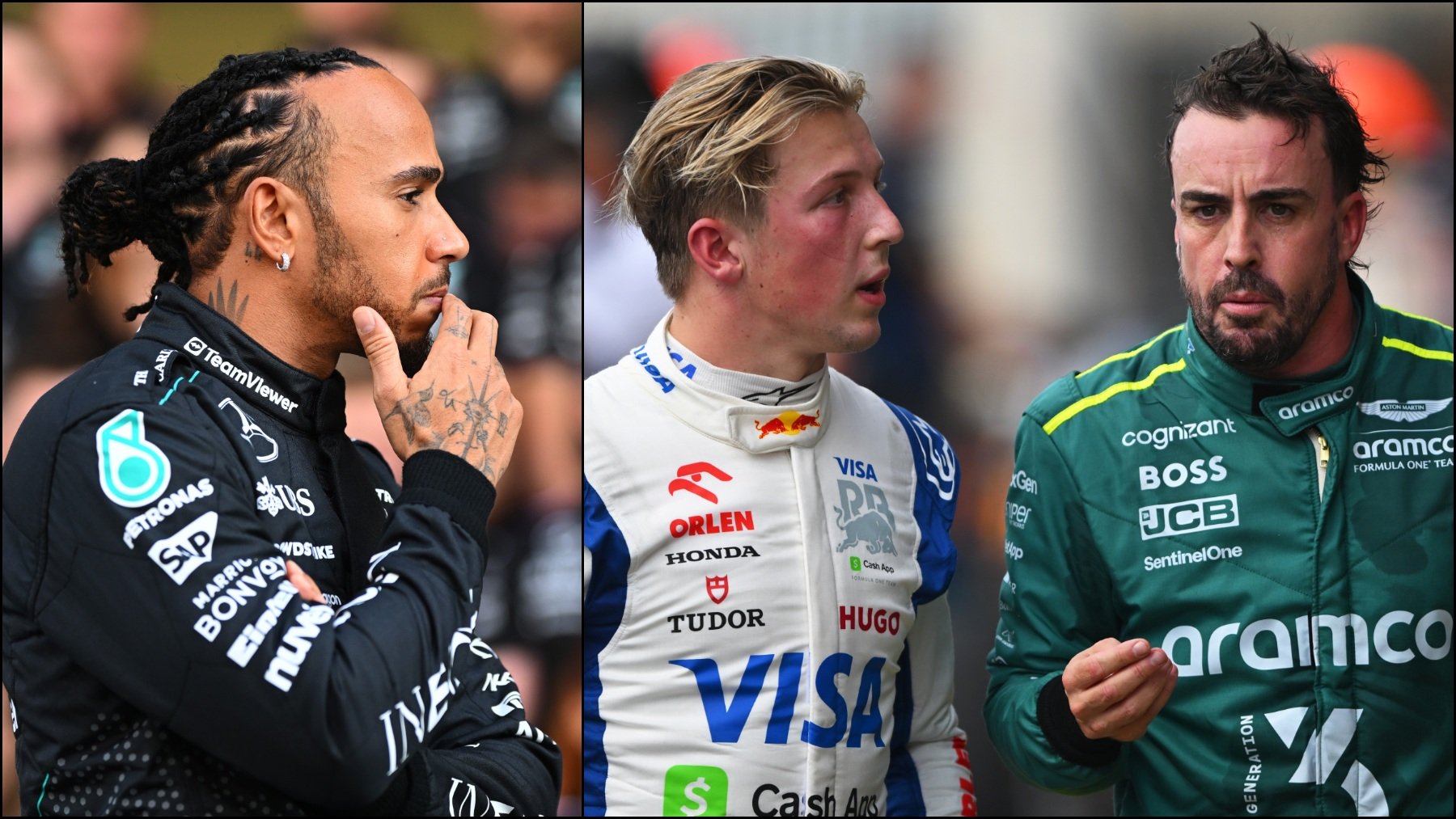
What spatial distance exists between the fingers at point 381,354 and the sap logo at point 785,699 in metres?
0.95

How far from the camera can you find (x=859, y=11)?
3.61m

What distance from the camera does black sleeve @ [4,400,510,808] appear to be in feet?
5.75

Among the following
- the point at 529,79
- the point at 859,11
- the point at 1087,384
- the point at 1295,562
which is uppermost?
the point at 859,11

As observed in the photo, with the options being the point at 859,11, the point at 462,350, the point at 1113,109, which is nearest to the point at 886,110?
the point at 859,11

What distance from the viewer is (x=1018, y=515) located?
9.84ft

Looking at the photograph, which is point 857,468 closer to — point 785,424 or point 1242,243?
point 785,424

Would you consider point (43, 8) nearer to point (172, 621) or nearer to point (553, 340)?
point (553, 340)

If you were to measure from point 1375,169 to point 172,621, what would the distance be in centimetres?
285

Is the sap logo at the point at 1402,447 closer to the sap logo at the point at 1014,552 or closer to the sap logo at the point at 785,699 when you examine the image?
the sap logo at the point at 1014,552

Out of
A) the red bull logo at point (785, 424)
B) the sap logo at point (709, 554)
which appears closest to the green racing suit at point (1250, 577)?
the red bull logo at point (785, 424)

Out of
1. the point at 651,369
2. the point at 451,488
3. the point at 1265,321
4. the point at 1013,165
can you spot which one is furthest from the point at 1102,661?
the point at 1013,165

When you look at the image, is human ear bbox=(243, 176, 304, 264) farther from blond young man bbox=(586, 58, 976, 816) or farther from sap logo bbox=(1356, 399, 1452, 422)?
sap logo bbox=(1356, 399, 1452, 422)

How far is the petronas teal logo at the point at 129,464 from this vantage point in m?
1.83

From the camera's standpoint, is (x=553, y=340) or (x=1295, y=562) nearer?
(x=1295, y=562)
